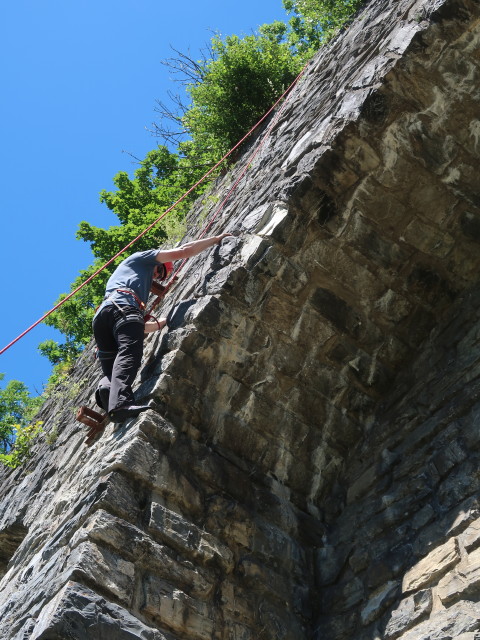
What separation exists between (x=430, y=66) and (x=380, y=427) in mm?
2041

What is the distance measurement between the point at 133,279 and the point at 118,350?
58 cm

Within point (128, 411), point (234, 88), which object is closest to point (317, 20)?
point (234, 88)

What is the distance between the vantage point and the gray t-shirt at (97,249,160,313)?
15.2 feet

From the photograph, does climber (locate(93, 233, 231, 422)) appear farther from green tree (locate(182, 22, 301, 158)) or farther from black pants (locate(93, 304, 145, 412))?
green tree (locate(182, 22, 301, 158))

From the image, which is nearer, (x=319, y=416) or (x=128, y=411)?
(x=128, y=411)

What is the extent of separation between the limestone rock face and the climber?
0.34 ft

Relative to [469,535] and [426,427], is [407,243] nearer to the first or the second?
[426,427]

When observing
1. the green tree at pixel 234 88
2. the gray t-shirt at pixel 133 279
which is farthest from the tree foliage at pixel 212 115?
the gray t-shirt at pixel 133 279

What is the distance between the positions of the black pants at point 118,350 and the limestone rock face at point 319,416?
0.12 meters

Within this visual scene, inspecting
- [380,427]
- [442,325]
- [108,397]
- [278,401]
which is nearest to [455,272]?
[442,325]

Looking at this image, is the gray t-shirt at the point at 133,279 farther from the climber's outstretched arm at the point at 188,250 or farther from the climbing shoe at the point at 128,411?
the climbing shoe at the point at 128,411

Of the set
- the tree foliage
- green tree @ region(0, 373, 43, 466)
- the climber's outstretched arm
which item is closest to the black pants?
the climber's outstretched arm

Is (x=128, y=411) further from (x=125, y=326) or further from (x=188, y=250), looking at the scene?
(x=188, y=250)

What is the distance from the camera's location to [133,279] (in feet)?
15.8
